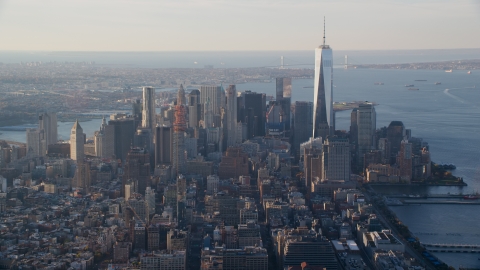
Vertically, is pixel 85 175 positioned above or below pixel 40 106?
below

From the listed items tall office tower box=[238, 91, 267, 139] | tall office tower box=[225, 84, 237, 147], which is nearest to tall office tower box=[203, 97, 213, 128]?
tall office tower box=[225, 84, 237, 147]

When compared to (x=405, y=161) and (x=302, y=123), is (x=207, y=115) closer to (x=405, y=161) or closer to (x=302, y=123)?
(x=302, y=123)

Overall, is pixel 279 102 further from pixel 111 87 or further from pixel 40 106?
pixel 40 106

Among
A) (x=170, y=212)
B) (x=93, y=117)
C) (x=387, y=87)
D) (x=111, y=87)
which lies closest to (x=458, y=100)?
(x=387, y=87)

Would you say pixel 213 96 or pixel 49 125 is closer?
pixel 49 125

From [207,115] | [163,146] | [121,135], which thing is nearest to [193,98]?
[207,115]

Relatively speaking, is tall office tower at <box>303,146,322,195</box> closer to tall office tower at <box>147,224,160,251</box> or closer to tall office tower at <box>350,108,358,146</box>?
tall office tower at <box>350,108,358,146</box>

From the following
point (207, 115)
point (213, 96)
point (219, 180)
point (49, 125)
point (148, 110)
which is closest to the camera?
point (219, 180)
